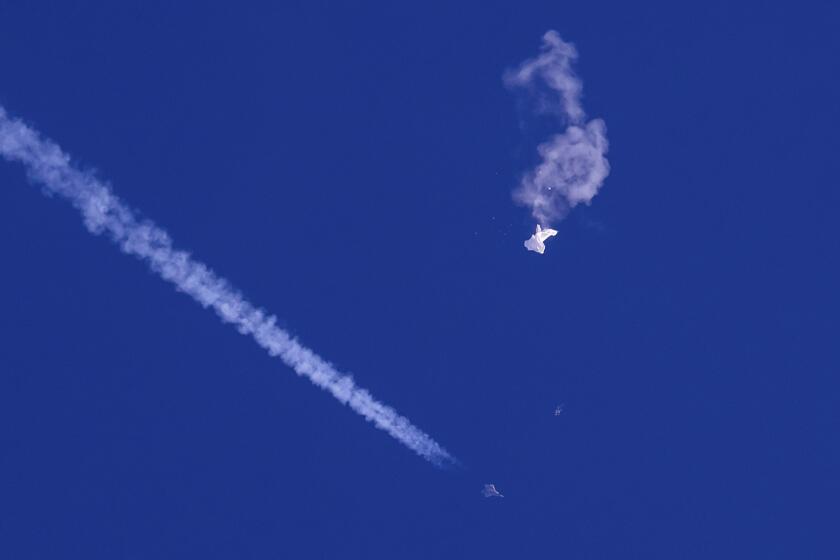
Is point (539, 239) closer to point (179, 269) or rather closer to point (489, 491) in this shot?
point (489, 491)

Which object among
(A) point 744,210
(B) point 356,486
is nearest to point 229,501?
(B) point 356,486

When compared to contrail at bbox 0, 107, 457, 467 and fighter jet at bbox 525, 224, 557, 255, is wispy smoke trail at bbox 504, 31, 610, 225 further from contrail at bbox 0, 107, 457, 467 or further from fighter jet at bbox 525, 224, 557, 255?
contrail at bbox 0, 107, 457, 467

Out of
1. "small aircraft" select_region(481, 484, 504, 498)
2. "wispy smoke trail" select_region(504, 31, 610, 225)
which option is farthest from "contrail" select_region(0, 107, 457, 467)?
"wispy smoke trail" select_region(504, 31, 610, 225)

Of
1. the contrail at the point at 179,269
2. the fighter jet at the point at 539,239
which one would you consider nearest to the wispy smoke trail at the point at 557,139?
the fighter jet at the point at 539,239

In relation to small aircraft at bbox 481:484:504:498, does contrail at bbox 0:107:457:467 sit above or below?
below

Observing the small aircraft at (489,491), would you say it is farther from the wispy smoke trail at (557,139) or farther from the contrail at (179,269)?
the wispy smoke trail at (557,139)

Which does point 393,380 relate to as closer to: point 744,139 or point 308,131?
point 308,131
